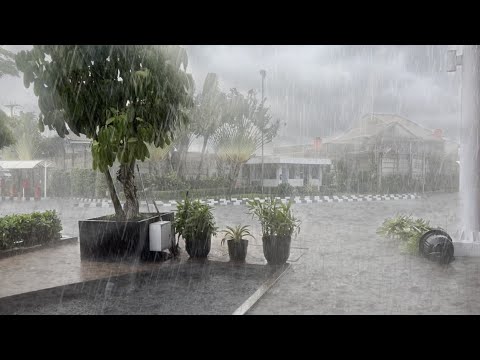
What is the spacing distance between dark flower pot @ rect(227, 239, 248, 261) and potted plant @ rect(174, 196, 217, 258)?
0.29 m

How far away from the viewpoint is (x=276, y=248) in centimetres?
408

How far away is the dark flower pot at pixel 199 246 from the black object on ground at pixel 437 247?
238cm

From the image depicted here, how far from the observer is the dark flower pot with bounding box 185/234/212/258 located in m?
4.38

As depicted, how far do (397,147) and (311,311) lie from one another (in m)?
15.6

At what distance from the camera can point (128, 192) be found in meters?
4.74

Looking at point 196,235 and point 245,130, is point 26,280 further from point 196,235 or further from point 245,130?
point 245,130

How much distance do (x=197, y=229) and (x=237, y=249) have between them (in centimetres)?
49

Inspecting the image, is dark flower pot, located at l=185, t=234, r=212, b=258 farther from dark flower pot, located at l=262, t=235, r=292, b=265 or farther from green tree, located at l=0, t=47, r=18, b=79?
green tree, located at l=0, t=47, r=18, b=79

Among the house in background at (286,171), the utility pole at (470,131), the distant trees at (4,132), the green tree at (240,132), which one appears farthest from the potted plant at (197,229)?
the house in background at (286,171)

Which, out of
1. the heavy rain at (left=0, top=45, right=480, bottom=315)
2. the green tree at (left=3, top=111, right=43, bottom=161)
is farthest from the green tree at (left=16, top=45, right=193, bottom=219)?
the green tree at (left=3, top=111, right=43, bottom=161)

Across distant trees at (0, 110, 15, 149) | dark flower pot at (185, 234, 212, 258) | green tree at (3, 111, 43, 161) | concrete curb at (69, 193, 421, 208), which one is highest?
green tree at (3, 111, 43, 161)

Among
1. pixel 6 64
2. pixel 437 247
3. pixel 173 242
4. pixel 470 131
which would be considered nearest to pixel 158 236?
pixel 173 242

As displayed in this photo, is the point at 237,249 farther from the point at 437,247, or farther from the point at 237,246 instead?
the point at 437,247
